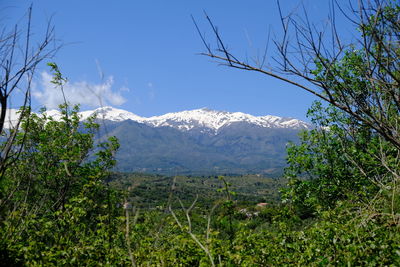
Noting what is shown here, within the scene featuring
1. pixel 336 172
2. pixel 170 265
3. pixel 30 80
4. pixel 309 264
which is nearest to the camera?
pixel 30 80

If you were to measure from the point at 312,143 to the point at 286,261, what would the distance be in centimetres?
1216

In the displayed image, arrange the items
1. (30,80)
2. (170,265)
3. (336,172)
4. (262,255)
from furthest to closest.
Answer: (336,172)
(262,255)
(170,265)
(30,80)

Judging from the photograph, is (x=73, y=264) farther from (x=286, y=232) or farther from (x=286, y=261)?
(x=286, y=232)

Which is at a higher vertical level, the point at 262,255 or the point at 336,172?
the point at 336,172

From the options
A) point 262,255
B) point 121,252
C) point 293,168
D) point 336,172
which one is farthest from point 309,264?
point 293,168

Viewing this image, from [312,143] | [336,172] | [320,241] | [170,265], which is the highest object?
[312,143]

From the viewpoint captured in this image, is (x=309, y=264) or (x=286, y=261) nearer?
(x=309, y=264)

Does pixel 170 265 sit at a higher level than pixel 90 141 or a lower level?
lower

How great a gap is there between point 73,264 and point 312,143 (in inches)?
580

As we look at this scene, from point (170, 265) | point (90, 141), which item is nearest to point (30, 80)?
point (170, 265)

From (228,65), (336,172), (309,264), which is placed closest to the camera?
(228,65)

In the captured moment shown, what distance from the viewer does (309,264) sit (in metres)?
5.70

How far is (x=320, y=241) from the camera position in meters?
6.30

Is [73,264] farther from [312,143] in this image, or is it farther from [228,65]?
[312,143]
